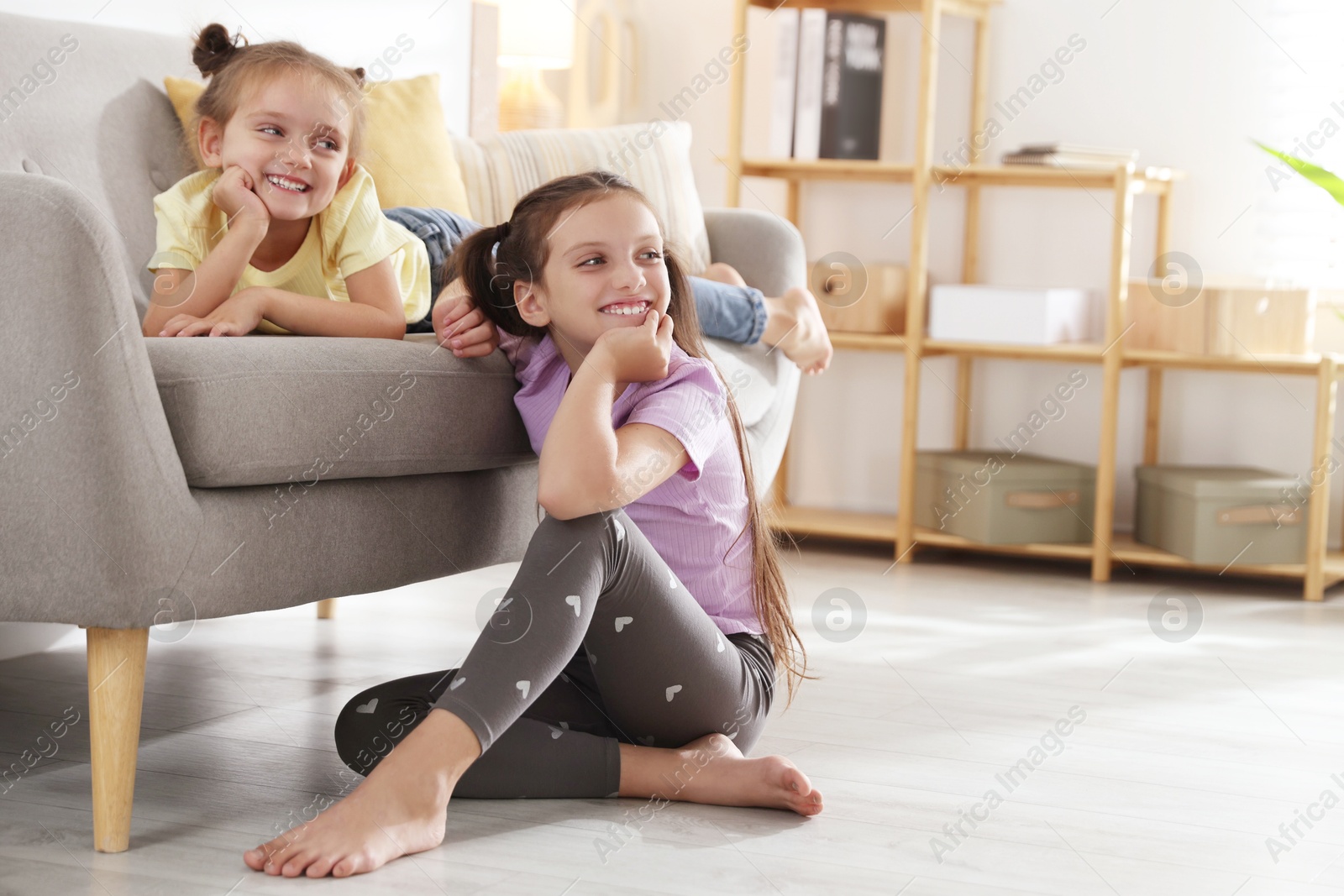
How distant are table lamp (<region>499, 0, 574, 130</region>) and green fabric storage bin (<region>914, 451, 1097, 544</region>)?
1.09 m

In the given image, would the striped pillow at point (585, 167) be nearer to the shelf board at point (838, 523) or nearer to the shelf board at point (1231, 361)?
the shelf board at point (838, 523)

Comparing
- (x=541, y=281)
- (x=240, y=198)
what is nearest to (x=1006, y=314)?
(x=541, y=281)

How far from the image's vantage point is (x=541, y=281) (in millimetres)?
1345

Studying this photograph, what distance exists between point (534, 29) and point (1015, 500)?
1.32 metres

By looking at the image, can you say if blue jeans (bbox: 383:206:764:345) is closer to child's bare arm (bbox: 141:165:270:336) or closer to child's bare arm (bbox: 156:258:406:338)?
child's bare arm (bbox: 156:258:406:338)

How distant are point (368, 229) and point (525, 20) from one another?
150 cm

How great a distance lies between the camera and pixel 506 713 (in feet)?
3.69

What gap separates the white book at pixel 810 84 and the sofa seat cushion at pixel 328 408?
158 cm

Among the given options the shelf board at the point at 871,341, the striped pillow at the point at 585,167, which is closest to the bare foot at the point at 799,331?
the striped pillow at the point at 585,167

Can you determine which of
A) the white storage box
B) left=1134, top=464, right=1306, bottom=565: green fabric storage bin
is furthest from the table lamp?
left=1134, top=464, right=1306, bottom=565: green fabric storage bin

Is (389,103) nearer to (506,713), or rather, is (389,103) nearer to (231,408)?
(231,408)

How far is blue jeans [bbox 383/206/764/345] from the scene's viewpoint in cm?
177

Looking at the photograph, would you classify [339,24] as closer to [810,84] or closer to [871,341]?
[810,84]

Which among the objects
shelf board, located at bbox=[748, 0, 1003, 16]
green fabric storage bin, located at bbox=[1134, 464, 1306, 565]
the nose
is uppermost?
shelf board, located at bbox=[748, 0, 1003, 16]
